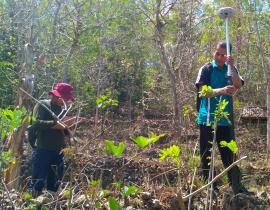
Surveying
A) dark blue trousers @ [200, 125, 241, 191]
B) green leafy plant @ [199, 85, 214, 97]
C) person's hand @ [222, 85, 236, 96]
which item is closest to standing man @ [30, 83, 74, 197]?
dark blue trousers @ [200, 125, 241, 191]

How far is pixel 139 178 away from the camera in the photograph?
6.50 meters

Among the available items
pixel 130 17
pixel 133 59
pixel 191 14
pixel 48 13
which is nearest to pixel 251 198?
pixel 191 14

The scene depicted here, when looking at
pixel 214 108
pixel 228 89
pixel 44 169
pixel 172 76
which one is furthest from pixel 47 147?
pixel 172 76

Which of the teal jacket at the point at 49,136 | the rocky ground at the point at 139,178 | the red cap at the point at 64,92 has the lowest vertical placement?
the rocky ground at the point at 139,178

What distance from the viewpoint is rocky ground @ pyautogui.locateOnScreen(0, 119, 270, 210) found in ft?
9.82

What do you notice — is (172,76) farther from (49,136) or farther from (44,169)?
(44,169)

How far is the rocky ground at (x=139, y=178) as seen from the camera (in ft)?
9.82

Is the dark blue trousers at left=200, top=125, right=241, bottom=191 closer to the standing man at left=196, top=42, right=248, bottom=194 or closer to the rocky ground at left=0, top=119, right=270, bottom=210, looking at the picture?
the standing man at left=196, top=42, right=248, bottom=194

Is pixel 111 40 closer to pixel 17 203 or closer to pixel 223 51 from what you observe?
pixel 223 51

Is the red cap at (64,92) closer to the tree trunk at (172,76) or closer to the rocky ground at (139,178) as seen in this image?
the rocky ground at (139,178)

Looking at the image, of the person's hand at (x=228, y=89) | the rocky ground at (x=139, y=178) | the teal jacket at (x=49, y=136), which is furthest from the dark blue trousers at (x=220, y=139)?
the teal jacket at (x=49, y=136)

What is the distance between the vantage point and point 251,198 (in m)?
4.49

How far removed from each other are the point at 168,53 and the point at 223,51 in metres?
4.59

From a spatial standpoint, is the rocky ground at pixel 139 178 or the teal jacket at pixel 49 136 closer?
the rocky ground at pixel 139 178
